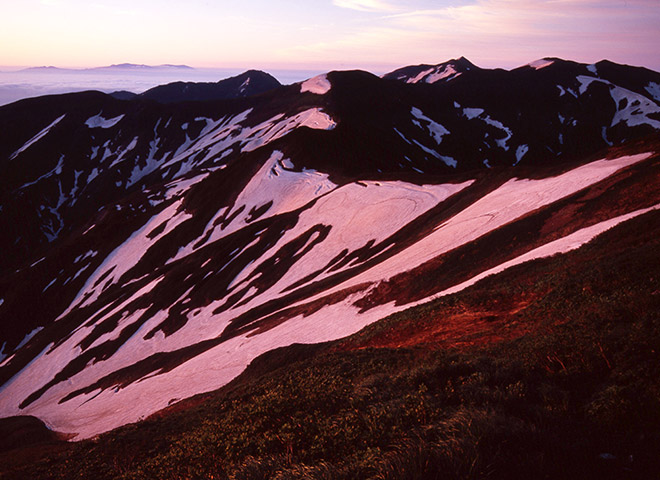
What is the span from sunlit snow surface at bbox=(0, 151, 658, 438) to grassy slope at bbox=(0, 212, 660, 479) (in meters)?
9.02

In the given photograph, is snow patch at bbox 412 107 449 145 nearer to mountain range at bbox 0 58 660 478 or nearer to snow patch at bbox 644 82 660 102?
mountain range at bbox 0 58 660 478

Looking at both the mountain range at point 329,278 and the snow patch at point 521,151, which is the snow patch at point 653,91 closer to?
the snow patch at point 521,151

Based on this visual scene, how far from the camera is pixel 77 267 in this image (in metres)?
85.5

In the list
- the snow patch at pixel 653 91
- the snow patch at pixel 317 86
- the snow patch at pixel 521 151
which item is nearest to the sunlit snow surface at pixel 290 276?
the snow patch at pixel 317 86

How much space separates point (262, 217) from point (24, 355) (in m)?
46.9

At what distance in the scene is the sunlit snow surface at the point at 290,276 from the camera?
30.0m

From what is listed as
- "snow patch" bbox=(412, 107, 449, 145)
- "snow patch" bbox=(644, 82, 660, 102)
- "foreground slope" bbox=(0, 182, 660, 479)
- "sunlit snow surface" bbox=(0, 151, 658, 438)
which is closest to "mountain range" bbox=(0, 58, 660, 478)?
"foreground slope" bbox=(0, 182, 660, 479)

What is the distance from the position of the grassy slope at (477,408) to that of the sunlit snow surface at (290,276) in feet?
29.6

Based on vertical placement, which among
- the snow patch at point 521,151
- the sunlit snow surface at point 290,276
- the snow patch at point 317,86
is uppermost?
the snow patch at point 317,86

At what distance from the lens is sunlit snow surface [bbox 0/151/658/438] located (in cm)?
2997

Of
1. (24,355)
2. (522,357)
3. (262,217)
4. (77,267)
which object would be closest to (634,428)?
(522,357)

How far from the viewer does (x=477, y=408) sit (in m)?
7.39

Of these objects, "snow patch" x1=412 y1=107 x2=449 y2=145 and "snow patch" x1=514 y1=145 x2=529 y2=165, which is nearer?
"snow patch" x1=412 y1=107 x2=449 y2=145

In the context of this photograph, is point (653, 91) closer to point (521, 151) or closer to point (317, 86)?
point (521, 151)
